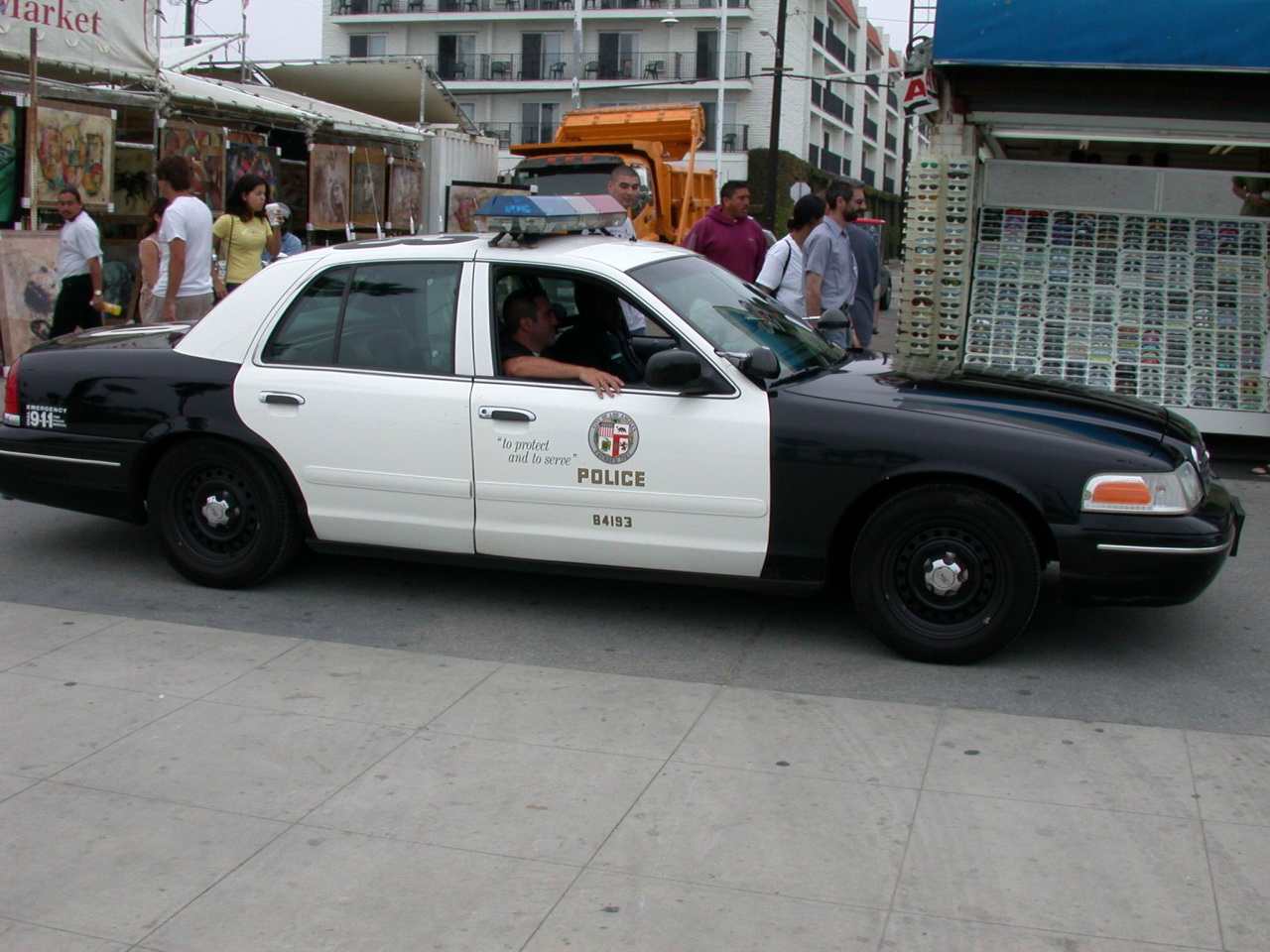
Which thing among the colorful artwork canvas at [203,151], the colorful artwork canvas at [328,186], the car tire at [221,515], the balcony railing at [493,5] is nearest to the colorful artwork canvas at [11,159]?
the colorful artwork canvas at [203,151]

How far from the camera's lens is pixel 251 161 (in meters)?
15.9

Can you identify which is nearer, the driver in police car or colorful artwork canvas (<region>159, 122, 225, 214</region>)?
the driver in police car

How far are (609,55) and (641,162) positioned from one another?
139 ft

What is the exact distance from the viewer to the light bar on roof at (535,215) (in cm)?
559

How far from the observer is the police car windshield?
553 centimetres

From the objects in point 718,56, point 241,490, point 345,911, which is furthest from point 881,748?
point 718,56

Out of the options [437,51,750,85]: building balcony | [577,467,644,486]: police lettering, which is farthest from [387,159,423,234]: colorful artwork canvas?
[437,51,750,85]: building balcony

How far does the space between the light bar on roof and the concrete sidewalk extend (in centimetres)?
183

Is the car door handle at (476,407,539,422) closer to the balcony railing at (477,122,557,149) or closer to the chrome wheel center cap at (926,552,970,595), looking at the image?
the chrome wheel center cap at (926,552,970,595)

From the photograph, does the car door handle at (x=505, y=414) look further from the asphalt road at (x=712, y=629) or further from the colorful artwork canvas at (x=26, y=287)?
the colorful artwork canvas at (x=26, y=287)

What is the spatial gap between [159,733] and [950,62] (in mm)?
7132

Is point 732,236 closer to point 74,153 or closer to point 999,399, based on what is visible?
point 999,399

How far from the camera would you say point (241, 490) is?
5938 millimetres

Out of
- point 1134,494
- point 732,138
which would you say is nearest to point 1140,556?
point 1134,494
